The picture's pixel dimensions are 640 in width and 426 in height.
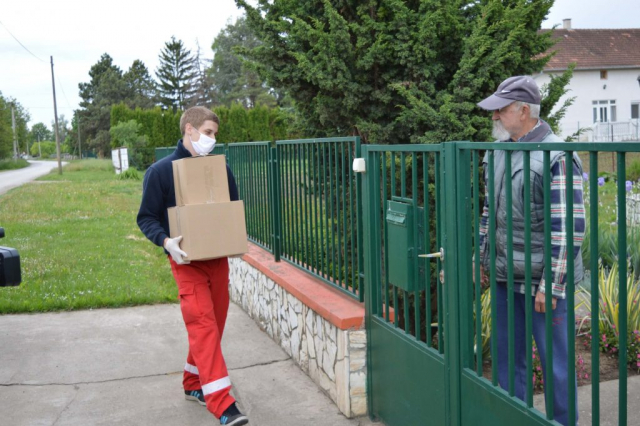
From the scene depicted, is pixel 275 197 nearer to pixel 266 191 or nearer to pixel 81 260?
pixel 266 191

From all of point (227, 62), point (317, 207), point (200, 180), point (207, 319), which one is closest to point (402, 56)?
point (317, 207)

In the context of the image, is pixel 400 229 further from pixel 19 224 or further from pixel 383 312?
pixel 19 224

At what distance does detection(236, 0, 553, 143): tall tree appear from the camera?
16.9 feet

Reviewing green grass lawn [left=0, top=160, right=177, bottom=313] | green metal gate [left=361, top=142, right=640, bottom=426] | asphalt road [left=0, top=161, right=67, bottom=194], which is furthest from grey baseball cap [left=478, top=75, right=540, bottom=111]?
asphalt road [left=0, top=161, right=67, bottom=194]

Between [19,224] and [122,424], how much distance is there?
442 inches

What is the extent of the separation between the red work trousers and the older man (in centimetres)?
165

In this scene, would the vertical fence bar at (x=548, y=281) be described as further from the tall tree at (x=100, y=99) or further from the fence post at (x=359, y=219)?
the tall tree at (x=100, y=99)

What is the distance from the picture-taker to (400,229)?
12.2ft

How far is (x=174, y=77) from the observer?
85.8 metres

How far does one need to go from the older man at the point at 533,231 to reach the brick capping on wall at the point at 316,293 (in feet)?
3.83

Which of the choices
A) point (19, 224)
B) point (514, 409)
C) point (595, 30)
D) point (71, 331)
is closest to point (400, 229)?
point (514, 409)

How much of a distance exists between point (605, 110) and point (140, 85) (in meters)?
65.9

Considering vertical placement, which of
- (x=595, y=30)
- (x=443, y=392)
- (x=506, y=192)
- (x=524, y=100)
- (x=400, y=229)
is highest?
(x=595, y=30)

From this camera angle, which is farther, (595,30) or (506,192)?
(595,30)
